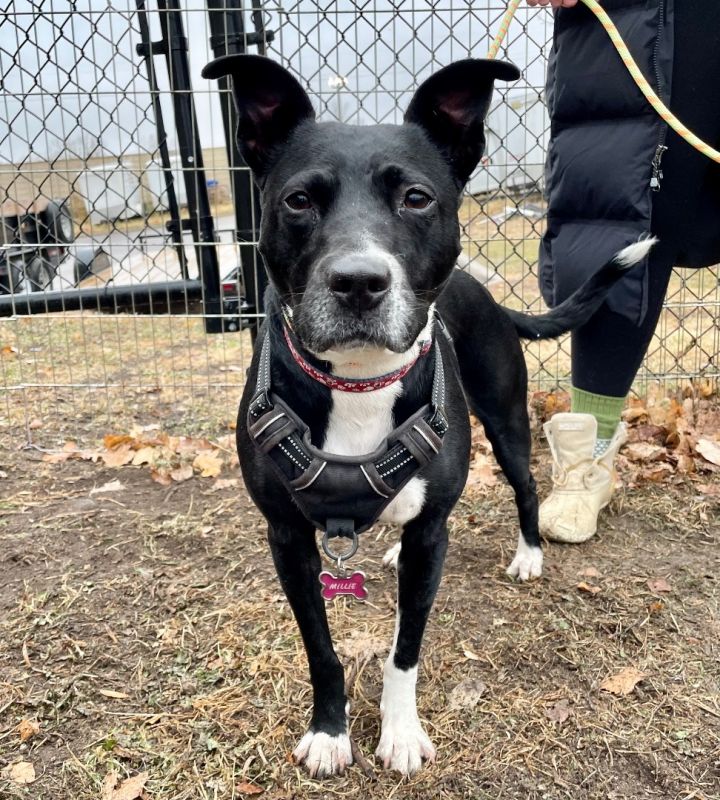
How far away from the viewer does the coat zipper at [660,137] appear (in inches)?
91.5

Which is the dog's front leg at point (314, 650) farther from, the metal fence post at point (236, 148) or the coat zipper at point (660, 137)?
the metal fence post at point (236, 148)

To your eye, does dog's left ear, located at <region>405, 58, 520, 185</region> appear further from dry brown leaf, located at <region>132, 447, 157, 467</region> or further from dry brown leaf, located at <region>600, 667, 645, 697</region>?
dry brown leaf, located at <region>132, 447, 157, 467</region>

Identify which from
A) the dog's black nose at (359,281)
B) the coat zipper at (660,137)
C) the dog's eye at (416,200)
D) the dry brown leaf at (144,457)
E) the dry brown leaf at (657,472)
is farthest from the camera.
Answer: the dry brown leaf at (144,457)

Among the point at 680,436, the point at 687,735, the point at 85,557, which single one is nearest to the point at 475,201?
the point at 680,436

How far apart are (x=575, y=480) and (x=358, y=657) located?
119cm

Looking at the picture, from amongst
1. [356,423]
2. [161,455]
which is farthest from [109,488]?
[356,423]

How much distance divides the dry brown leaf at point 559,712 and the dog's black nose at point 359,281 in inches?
50.5

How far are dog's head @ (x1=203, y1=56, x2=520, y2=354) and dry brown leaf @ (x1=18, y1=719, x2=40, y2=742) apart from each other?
1.31m

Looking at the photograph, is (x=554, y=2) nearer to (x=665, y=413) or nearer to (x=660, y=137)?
(x=660, y=137)

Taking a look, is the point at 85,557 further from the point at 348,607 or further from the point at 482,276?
the point at 482,276

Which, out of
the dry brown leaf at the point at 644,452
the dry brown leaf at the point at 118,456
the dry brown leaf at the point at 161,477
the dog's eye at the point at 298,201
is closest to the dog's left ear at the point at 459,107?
the dog's eye at the point at 298,201

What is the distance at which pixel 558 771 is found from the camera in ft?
6.28

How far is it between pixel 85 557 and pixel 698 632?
2.18 metres

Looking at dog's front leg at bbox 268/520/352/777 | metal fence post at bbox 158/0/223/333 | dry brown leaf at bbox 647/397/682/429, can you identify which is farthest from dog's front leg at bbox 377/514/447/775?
metal fence post at bbox 158/0/223/333
